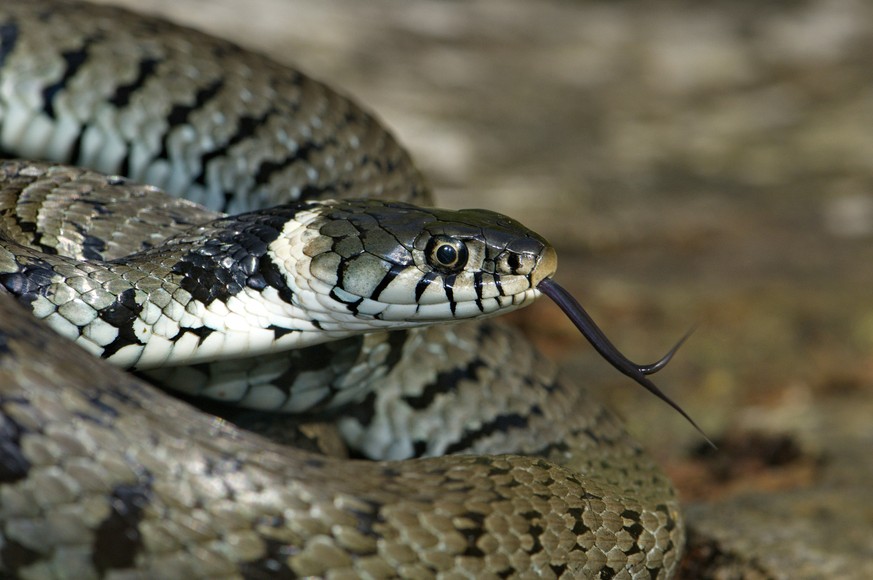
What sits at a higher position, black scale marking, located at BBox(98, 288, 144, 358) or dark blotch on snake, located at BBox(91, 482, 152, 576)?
black scale marking, located at BBox(98, 288, 144, 358)

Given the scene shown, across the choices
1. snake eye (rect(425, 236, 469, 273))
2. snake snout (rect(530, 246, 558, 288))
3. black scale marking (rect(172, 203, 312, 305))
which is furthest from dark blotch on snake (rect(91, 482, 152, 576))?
snake snout (rect(530, 246, 558, 288))

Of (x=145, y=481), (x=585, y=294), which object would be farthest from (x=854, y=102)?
(x=145, y=481)

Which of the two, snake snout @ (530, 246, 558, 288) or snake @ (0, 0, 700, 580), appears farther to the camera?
snake snout @ (530, 246, 558, 288)

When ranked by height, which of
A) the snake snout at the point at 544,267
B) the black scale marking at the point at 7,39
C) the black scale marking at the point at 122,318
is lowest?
the black scale marking at the point at 122,318

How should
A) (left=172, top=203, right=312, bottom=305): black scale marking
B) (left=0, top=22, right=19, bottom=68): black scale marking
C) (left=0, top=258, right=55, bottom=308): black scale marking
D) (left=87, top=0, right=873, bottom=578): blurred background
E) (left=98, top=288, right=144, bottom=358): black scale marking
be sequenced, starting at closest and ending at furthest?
(left=0, top=258, right=55, bottom=308): black scale marking < (left=98, top=288, right=144, bottom=358): black scale marking < (left=172, top=203, right=312, bottom=305): black scale marking < (left=0, top=22, right=19, bottom=68): black scale marking < (left=87, top=0, right=873, bottom=578): blurred background

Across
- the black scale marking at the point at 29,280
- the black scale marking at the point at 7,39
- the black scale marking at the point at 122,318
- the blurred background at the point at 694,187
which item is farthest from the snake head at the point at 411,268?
the black scale marking at the point at 7,39

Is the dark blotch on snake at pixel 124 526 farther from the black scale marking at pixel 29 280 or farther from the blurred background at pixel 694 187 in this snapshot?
the blurred background at pixel 694 187

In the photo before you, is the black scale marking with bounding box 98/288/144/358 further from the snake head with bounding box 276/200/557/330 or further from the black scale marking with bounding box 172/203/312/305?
the snake head with bounding box 276/200/557/330
